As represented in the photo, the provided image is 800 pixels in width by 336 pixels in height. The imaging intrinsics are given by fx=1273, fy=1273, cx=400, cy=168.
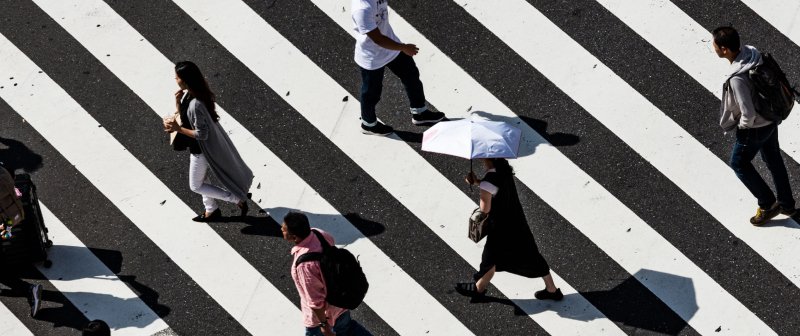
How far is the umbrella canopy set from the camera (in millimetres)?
9375

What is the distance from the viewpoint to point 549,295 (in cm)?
1057

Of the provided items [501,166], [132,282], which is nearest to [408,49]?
[501,166]

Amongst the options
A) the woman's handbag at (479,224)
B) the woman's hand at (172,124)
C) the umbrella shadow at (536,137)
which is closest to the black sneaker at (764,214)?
the umbrella shadow at (536,137)

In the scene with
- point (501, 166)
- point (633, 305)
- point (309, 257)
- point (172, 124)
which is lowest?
point (633, 305)

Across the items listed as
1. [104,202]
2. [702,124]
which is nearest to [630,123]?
[702,124]

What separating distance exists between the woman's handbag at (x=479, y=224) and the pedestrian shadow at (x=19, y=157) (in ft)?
13.9

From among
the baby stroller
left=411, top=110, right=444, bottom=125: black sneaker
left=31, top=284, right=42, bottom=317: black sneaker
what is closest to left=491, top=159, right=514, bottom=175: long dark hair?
left=411, top=110, right=444, bottom=125: black sneaker

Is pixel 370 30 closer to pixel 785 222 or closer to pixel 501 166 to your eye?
pixel 501 166

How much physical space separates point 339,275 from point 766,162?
4.05 m

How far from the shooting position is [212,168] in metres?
10.7

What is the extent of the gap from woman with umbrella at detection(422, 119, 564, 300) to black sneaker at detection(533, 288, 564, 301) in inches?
1.5

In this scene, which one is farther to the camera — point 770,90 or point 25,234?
point 25,234

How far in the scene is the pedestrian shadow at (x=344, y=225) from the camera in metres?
11.1

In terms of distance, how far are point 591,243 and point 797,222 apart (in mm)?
1798
